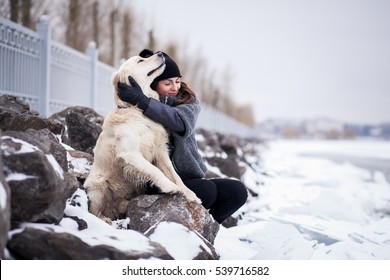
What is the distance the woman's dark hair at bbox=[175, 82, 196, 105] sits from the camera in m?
3.61

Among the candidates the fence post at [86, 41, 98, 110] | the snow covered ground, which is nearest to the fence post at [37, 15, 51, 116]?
the fence post at [86, 41, 98, 110]

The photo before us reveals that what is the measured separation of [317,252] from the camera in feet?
12.7

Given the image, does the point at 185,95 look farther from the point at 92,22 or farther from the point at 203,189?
the point at 92,22

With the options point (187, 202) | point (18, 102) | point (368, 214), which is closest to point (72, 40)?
point (18, 102)

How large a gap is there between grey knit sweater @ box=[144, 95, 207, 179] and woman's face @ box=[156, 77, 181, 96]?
0.16 ft

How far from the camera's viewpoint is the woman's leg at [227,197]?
3.79m

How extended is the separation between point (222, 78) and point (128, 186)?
43.3m

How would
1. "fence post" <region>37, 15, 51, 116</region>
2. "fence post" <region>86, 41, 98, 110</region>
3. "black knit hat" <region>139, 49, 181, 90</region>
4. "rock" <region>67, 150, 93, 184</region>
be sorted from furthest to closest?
"fence post" <region>86, 41, 98, 110</region> → "fence post" <region>37, 15, 51, 116</region> → "rock" <region>67, 150, 93, 184</region> → "black knit hat" <region>139, 49, 181, 90</region>

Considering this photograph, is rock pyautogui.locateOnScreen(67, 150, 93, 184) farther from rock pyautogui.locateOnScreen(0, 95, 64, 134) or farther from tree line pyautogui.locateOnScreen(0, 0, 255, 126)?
tree line pyautogui.locateOnScreen(0, 0, 255, 126)

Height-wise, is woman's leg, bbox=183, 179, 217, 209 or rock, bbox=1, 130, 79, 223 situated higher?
rock, bbox=1, 130, 79, 223

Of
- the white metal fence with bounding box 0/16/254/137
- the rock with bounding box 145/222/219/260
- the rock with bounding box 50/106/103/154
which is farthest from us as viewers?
the white metal fence with bounding box 0/16/254/137

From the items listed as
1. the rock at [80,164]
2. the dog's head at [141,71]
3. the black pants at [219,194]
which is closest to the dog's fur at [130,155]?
the dog's head at [141,71]

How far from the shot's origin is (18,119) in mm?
3875
